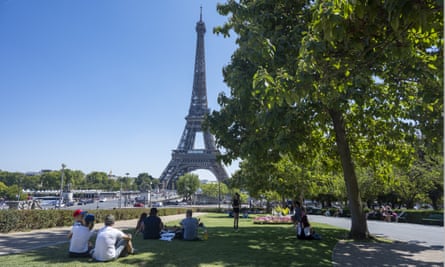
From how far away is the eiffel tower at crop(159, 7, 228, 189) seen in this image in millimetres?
74688

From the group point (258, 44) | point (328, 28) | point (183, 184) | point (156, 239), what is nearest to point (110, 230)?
point (156, 239)

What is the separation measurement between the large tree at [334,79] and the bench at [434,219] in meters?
13.5

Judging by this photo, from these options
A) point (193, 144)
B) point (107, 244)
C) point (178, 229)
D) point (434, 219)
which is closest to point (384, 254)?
point (178, 229)

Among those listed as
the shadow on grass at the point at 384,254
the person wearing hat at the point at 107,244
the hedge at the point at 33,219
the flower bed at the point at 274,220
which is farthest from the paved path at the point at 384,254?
the hedge at the point at 33,219

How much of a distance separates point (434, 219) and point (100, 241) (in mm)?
26129

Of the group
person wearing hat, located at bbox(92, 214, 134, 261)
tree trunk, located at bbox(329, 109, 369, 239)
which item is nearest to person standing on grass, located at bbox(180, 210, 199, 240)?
person wearing hat, located at bbox(92, 214, 134, 261)

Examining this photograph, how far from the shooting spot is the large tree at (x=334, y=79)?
5039mm

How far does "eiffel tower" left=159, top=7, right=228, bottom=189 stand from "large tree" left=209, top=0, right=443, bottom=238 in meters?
57.7

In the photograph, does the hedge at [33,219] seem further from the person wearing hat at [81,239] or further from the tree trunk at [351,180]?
the tree trunk at [351,180]

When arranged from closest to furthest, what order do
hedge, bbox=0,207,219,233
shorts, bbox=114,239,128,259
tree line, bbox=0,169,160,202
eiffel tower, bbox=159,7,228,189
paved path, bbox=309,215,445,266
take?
shorts, bbox=114,239,128,259, paved path, bbox=309,215,445,266, hedge, bbox=0,207,219,233, eiffel tower, bbox=159,7,228,189, tree line, bbox=0,169,160,202

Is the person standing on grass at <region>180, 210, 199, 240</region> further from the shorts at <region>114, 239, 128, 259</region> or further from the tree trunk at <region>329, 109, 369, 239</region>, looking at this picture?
the tree trunk at <region>329, 109, 369, 239</region>

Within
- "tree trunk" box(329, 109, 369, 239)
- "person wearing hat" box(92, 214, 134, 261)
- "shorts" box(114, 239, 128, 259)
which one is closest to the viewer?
"person wearing hat" box(92, 214, 134, 261)

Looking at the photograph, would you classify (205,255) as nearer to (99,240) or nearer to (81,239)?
(99,240)

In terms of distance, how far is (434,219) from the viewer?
24.7m
